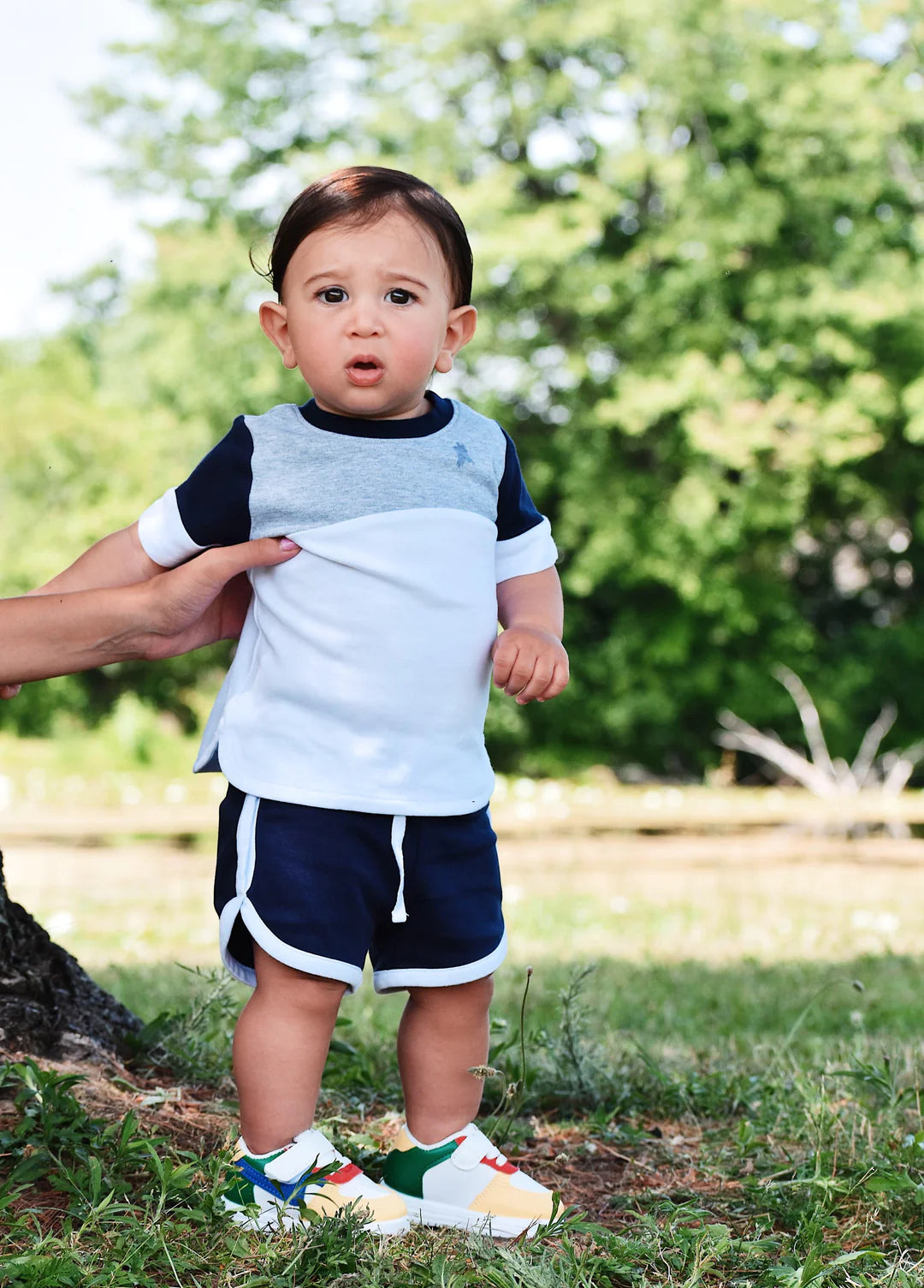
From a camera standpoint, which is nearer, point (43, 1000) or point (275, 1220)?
point (275, 1220)

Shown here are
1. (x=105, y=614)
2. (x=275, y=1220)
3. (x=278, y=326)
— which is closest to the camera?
(x=275, y=1220)

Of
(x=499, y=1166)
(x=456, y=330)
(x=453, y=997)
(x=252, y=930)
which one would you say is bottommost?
(x=499, y=1166)

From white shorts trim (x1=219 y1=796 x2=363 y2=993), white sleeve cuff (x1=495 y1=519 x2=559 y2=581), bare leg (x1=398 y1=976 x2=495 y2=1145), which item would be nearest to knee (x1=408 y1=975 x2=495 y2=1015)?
bare leg (x1=398 y1=976 x2=495 y2=1145)

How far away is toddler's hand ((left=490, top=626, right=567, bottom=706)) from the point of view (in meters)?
1.89

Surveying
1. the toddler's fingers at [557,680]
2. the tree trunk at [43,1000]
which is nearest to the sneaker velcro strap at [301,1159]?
the tree trunk at [43,1000]

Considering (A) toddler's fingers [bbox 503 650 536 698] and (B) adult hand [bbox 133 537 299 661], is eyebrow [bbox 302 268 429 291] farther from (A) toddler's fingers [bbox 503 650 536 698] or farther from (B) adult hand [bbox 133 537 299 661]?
(A) toddler's fingers [bbox 503 650 536 698]

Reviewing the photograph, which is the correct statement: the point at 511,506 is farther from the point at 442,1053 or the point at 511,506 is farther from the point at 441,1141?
the point at 441,1141

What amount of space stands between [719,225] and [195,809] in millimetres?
8346

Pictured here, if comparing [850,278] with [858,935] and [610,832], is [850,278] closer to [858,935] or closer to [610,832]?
[610,832]

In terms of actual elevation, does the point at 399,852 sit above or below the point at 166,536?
below

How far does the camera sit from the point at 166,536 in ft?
6.45

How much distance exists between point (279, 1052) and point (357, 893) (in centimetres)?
25

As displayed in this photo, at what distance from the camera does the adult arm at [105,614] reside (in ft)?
6.28

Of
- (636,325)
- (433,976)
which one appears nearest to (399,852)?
(433,976)
